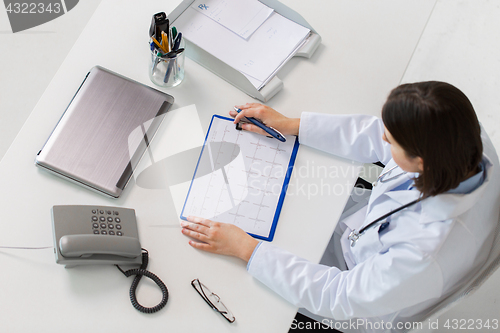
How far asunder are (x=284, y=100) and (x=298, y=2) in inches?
14.5

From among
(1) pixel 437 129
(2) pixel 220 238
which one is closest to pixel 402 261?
(1) pixel 437 129

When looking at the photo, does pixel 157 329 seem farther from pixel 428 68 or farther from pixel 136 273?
pixel 428 68

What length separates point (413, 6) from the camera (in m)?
1.33

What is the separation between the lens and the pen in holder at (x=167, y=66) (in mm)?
1045

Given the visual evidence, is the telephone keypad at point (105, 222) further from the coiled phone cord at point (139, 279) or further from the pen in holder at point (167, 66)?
the pen in holder at point (167, 66)

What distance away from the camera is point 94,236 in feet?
2.85

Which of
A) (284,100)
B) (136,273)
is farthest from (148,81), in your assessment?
(136,273)

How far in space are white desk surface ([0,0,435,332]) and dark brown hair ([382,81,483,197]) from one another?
29 cm

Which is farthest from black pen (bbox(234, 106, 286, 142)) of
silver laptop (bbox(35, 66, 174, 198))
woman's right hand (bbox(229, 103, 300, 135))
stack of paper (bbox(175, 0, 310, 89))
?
silver laptop (bbox(35, 66, 174, 198))

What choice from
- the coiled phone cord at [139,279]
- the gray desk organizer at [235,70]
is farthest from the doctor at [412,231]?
the gray desk organizer at [235,70]

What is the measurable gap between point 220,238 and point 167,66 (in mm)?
475

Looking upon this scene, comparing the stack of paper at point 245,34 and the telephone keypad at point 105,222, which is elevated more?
the stack of paper at point 245,34

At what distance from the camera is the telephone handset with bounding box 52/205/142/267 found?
86 centimetres

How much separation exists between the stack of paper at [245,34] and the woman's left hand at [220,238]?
0.41 metres
